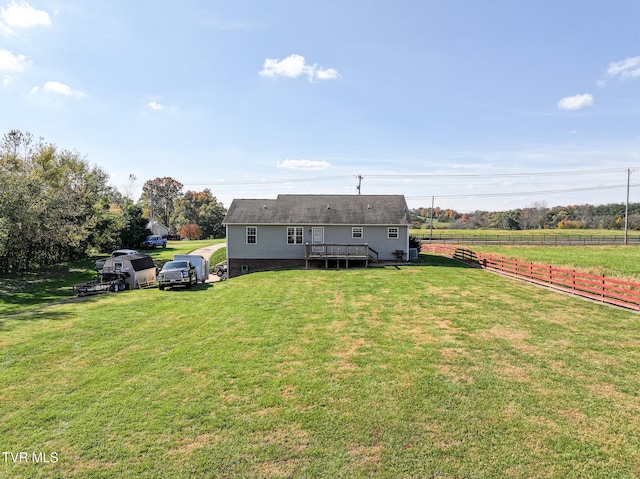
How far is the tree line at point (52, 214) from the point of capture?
Result: 74.2ft

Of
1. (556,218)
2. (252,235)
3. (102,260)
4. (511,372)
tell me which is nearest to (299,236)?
(252,235)

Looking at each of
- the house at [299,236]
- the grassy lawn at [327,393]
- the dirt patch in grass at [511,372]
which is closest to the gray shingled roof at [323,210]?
the house at [299,236]

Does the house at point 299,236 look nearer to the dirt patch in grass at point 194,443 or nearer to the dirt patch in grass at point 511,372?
the dirt patch in grass at point 511,372

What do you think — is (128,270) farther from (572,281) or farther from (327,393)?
(572,281)

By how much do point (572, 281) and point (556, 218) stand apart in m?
121

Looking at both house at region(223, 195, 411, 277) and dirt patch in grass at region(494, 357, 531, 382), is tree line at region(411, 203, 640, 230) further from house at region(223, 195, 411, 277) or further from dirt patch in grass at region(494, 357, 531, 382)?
dirt patch in grass at region(494, 357, 531, 382)

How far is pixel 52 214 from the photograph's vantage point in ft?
82.2

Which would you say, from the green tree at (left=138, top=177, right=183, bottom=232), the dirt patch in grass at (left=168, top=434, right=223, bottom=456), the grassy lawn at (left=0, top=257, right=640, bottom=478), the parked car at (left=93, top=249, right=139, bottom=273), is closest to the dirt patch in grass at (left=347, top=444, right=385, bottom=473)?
the grassy lawn at (left=0, top=257, right=640, bottom=478)

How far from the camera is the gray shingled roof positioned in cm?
2720

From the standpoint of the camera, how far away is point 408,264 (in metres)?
26.1

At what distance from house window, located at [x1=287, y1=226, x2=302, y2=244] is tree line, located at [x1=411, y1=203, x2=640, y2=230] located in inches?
3060

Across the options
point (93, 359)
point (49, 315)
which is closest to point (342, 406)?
point (93, 359)

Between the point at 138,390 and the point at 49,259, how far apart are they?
111 feet

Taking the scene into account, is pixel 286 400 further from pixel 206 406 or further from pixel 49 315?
pixel 49 315
